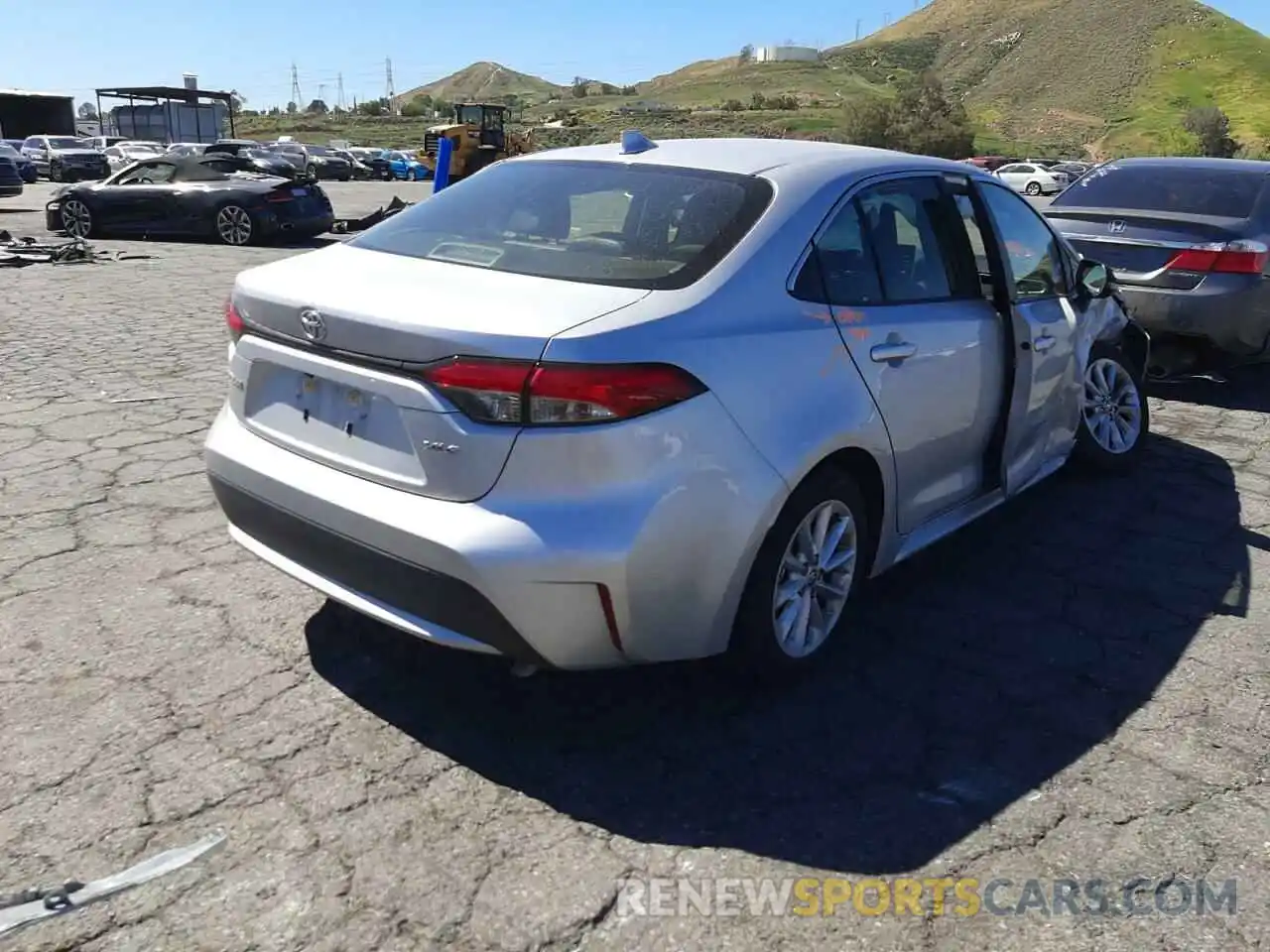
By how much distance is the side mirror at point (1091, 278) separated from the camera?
15.6ft

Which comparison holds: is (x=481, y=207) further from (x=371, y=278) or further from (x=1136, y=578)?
(x=1136, y=578)

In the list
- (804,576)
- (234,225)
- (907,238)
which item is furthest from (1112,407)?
(234,225)

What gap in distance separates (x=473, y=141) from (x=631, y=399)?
2205cm

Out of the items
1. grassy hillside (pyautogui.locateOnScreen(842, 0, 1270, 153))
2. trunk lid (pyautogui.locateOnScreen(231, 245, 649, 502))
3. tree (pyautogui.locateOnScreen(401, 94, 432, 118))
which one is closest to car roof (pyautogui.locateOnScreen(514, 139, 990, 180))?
trunk lid (pyautogui.locateOnScreen(231, 245, 649, 502))

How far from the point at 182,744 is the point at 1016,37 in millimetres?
153332

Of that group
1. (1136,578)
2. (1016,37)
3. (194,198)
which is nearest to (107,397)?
(1136,578)

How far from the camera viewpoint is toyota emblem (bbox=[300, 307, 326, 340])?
2846 millimetres

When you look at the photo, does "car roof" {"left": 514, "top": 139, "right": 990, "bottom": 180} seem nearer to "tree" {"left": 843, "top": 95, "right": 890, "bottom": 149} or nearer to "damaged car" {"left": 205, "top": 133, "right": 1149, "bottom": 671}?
"damaged car" {"left": 205, "top": 133, "right": 1149, "bottom": 671}

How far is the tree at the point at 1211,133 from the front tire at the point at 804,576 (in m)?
82.0

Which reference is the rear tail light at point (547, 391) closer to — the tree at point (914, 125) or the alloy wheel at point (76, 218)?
the alloy wheel at point (76, 218)

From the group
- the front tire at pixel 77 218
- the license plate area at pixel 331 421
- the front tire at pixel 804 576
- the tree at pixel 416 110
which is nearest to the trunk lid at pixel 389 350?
the license plate area at pixel 331 421

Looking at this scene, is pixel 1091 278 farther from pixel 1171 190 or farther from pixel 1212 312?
pixel 1171 190

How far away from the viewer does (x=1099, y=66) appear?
118938 millimetres

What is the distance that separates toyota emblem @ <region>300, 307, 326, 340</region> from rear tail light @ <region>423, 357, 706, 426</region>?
1.50 feet
